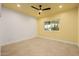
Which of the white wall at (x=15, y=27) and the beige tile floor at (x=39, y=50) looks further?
the white wall at (x=15, y=27)

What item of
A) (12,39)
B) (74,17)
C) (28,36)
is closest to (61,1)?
(74,17)

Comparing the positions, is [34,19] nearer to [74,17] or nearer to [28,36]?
[28,36]

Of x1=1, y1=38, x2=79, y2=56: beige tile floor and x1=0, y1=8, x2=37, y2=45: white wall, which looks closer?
x1=1, y1=38, x2=79, y2=56: beige tile floor

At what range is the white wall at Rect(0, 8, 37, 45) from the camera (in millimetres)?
4098

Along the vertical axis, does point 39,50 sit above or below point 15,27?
below

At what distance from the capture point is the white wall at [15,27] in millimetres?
4098

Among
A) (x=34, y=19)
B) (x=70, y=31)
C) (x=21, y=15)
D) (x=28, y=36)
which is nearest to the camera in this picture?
(x=70, y=31)

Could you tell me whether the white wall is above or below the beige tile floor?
above

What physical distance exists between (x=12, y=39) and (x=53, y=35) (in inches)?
104

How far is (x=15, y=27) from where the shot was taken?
498cm

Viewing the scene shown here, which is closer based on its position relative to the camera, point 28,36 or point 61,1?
point 61,1

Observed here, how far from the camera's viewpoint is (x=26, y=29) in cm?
595

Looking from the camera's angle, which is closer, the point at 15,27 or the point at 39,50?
the point at 39,50

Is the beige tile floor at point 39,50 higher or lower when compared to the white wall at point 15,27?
lower
